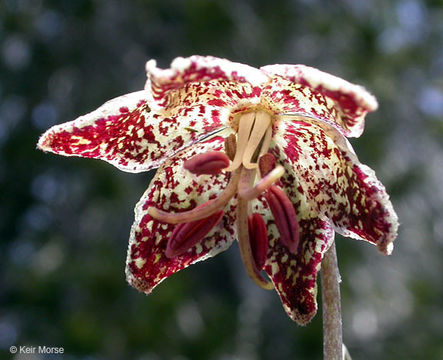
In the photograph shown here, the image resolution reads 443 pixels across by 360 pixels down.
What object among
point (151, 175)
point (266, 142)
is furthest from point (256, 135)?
point (151, 175)

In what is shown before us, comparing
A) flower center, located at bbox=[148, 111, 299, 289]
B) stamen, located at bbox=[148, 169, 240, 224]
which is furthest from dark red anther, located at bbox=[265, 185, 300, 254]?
stamen, located at bbox=[148, 169, 240, 224]

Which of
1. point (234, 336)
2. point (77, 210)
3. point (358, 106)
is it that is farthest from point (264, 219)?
point (77, 210)

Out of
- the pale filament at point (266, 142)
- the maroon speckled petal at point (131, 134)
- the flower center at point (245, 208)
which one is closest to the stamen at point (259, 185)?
the flower center at point (245, 208)

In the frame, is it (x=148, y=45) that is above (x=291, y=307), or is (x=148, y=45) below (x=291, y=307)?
above

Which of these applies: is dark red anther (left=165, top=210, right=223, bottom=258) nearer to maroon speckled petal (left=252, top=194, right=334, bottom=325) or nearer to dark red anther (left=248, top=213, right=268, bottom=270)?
dark red anther (left=248, top=213, right=268, bottom=270)

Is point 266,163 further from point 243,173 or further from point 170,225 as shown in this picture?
point 170,225

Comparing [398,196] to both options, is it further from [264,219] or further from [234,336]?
[264,219]
